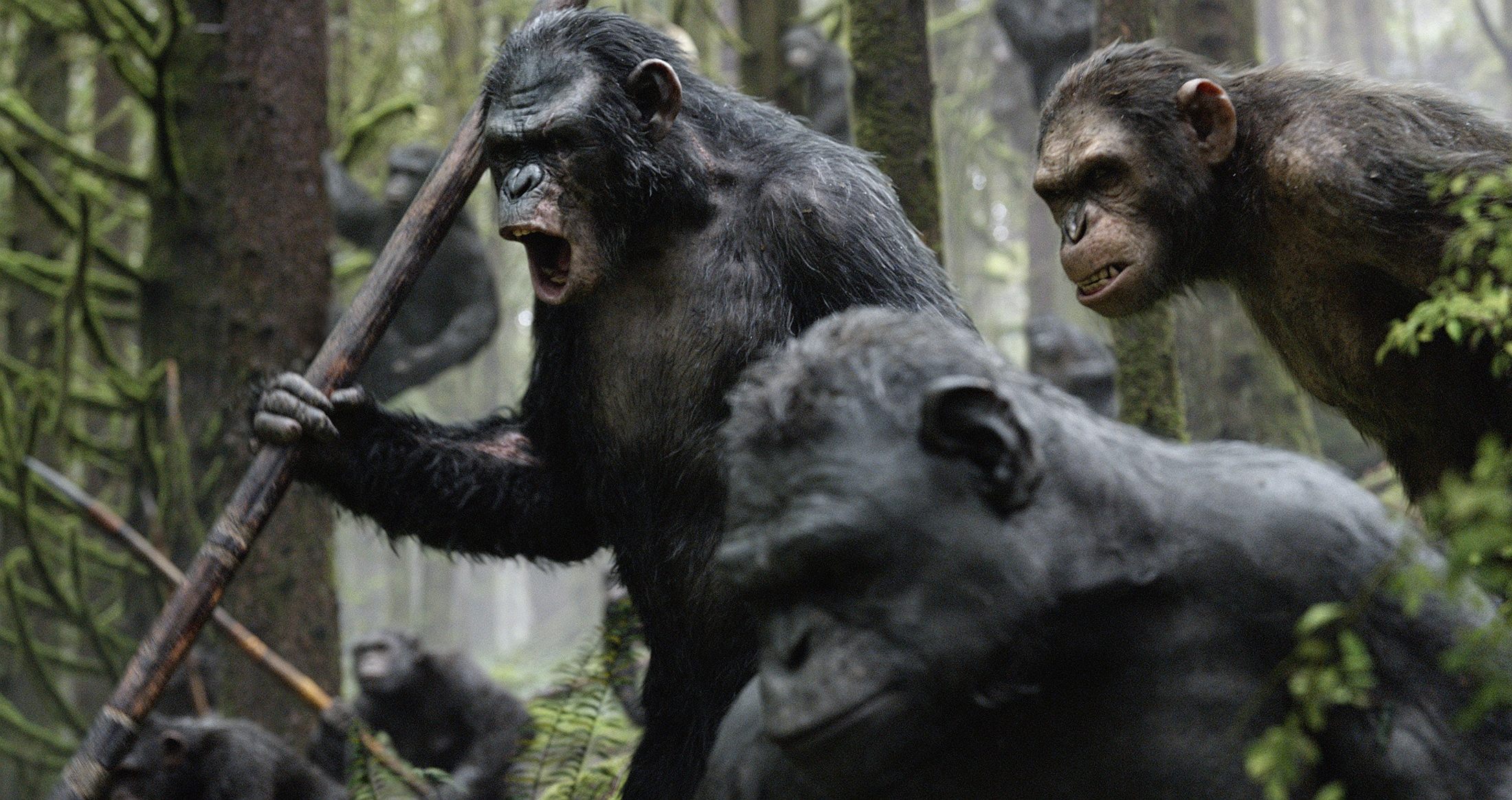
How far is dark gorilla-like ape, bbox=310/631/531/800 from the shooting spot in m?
9.58

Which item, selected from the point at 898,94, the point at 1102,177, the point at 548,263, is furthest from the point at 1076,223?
the point at 898,94

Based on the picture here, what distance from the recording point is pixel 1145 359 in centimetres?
620

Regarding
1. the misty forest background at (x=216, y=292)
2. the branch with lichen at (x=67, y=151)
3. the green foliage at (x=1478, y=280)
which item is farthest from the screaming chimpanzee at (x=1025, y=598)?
the branch with lichen at (x=67, y=151)

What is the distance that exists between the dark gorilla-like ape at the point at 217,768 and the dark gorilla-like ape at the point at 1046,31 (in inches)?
253

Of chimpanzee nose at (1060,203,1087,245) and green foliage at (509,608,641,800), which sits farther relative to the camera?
green foliage at (509,608,641,800)

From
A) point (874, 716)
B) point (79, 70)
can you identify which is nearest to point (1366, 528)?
point (874, 716)

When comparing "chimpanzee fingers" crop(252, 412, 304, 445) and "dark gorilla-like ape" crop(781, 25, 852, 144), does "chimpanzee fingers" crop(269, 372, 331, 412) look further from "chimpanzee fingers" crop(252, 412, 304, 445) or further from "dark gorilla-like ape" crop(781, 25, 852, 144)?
"dark gorilla-like ape" crop(781, 25, 852, 144)

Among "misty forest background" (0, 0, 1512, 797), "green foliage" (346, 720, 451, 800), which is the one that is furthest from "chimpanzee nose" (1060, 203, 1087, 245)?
"green foliage" (346, 720, 451, 800)

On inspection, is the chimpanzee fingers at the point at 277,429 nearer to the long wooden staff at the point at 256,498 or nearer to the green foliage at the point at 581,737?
the long wooden staff at the point at 256,498

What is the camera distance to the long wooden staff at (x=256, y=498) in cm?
370

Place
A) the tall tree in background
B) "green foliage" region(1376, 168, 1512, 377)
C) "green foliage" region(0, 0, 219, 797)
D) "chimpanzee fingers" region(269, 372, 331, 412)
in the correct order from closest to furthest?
"green foliage" region(1376, 168, 1512, 377)
"chimpanzee fingers" region(269, 372, 331, 412)
"green foliage" region(0, 0, 219, 797)
the tall tree in background

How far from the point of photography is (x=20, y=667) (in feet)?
39.7

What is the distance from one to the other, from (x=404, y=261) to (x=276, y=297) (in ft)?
10.9

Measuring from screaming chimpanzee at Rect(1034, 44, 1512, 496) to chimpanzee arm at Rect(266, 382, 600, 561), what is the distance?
1.71m
